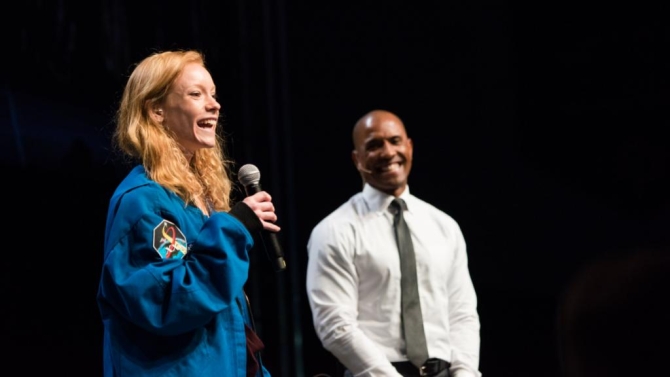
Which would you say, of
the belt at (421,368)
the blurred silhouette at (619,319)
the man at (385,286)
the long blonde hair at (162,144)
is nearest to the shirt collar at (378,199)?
the man at (385,286)

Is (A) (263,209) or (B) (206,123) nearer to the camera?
(A) (263,209)

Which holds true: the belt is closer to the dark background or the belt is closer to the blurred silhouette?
the dark background

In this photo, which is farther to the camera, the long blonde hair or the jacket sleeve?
the long blonde hair

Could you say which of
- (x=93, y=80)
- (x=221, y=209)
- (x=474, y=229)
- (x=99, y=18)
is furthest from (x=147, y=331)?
(x=474, y=229)

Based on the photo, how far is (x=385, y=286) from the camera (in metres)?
2.60

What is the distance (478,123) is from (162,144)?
2153mm

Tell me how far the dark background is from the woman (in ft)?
4.86

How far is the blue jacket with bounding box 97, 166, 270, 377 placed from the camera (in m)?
1.51

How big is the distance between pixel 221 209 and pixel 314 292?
2.76ft

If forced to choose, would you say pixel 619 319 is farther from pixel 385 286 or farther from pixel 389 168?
pixel 389 168

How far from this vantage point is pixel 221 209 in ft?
6.08

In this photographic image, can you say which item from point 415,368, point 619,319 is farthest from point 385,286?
point 619,319

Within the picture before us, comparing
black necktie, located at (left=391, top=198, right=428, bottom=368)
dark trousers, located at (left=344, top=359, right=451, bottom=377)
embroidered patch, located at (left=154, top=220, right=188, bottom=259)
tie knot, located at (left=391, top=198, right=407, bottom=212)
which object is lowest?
dark trousers, located at (left=344, top=359, right=451, bottom=377)

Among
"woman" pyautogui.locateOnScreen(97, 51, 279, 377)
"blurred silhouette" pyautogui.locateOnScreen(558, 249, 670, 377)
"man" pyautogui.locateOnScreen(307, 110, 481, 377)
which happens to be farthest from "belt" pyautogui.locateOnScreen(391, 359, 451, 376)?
"blurred silhouette" pyautogui.locateOnScreen(558, 249, 670, 377)
